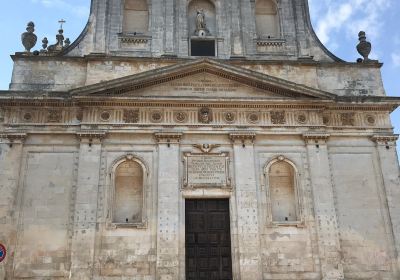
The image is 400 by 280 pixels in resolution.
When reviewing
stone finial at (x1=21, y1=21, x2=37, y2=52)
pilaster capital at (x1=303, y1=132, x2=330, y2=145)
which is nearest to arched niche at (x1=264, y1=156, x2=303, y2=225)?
pilaster capital at (x1=303, y1=132, x2=330, y2=145)

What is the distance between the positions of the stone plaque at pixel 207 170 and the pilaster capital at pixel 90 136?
288 centimetres

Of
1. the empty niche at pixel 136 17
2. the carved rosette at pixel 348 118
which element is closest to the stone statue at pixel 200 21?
the empty niche at pixel 136 17

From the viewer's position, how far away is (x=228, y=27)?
18500 mm

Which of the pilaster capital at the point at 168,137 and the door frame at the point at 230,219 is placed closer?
the door frame at the point at 230,219

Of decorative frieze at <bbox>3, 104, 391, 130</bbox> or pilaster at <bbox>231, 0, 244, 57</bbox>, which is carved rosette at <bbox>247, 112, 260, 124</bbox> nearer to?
decorative frieze at <bbox>3, 104, 391, 130</bbox>

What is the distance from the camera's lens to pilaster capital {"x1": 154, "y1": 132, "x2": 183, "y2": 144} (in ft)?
53.5

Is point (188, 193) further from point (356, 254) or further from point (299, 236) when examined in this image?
point (356, 254)

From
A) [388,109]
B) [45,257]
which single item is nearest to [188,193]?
[45,257]

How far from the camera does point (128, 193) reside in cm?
1609

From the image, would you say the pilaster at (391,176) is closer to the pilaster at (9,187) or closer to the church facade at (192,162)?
the church facade at (192,162)

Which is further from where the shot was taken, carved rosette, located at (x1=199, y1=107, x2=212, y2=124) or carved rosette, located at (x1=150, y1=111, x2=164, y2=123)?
carved rosette, located at (x1=199, y1=107, x2=212, y2=124)

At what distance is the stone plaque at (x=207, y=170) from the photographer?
52.4 ft

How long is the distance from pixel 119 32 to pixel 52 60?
103 inches

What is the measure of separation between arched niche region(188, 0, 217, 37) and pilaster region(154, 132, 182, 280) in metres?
4.66
